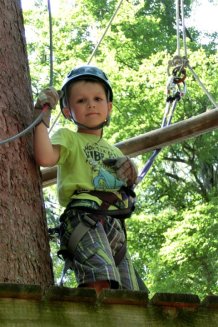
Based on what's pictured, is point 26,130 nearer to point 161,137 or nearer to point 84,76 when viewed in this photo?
point 84,76

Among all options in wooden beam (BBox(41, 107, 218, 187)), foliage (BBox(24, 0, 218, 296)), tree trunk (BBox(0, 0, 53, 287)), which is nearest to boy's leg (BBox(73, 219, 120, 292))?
tree trunk (BBox(0, 0, 53, 287))

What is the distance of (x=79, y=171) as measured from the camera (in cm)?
311

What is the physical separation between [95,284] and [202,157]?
1213 cm

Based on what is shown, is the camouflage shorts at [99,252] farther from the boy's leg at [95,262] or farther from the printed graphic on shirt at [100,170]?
the printed graphic on shirt at [100,170]

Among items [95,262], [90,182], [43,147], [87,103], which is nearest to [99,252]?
→ [95,262]

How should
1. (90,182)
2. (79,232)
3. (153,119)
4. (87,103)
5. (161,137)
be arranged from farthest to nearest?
(153,119)
(161,137)
(87,103)
(90,182)
(79,232)

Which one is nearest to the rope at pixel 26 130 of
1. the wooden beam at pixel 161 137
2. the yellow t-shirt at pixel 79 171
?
the yellow t-shirt at pixel 79 171

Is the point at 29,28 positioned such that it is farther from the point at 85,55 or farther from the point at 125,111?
the point at 125,111

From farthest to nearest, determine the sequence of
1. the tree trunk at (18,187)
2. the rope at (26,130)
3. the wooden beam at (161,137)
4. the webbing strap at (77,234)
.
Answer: the wooden beam at (161,137), the webbing strap at (77,234), the rope at (26,130), the tree trunk at (18,187)

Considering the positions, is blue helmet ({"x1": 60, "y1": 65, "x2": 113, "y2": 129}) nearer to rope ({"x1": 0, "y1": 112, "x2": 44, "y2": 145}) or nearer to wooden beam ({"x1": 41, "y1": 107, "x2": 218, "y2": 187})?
rope ({"x1": 0, "y1": 112, "x2": 44, "y2": 145})

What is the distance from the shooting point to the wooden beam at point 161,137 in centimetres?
435

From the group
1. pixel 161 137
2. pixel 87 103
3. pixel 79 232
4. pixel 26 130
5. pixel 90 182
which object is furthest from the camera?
pixel 161 137

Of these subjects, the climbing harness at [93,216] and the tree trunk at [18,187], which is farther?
the climbing harness at [93,216]

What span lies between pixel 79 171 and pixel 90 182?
6cm
